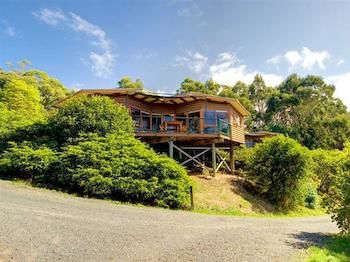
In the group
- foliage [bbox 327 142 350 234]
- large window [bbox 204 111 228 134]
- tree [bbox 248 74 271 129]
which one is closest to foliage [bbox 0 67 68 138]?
large window [bbox 204 111 228 134]

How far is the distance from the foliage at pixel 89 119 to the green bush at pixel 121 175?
1.62m

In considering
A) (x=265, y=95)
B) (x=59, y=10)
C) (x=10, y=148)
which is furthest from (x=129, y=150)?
(x=265, y=95)

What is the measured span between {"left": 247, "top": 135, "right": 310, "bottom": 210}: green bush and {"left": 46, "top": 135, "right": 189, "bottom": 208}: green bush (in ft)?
21.7

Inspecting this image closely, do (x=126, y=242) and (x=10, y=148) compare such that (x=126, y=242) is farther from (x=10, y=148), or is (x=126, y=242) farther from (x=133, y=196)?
(x=10, y=148)

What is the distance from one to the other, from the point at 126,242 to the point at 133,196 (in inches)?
251

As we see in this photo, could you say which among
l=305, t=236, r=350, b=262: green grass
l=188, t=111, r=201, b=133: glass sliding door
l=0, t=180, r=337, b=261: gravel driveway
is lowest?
l=305, t=236, r=350, b=262: green grass

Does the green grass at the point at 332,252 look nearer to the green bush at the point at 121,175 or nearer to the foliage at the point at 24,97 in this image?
the green bush at the point at 121,175

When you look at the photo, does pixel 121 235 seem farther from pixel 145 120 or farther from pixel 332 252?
pixel 145 120

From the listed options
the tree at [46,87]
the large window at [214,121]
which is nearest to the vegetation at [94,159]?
the large window at [214,121]

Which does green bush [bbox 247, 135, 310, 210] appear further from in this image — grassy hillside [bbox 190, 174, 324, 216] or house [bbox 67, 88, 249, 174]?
house [bbox 67, 88, 249, 174]

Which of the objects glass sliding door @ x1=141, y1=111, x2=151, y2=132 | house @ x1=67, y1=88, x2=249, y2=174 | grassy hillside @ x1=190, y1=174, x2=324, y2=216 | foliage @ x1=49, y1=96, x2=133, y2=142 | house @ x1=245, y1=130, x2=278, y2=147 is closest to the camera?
grassy hillside @ x1=190, y1=174, x2=324, y2=216

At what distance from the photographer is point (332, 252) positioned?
8844mm

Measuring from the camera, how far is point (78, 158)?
48.1ft

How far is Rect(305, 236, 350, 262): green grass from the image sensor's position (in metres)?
7.90
